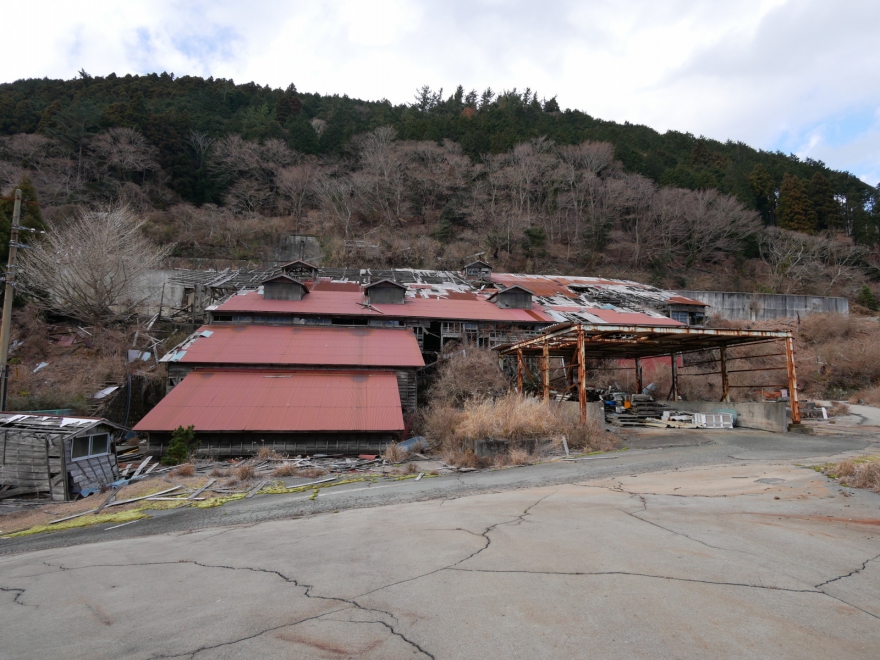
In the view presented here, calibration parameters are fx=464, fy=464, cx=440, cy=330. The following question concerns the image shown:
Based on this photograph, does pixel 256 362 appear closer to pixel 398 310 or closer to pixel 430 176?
pixel 398 310

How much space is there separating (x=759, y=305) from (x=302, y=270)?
116 feet

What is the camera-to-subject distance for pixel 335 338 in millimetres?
23000

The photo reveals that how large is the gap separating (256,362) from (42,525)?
10.8 m

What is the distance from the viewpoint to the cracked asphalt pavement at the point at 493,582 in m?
2.90

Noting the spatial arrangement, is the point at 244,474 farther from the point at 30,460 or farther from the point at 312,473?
the point at 30,460

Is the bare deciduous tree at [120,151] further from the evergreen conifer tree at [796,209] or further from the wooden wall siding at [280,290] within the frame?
the evergreen conifer tree at [796,209]

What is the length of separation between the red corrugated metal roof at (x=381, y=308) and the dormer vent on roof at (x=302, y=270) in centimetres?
322

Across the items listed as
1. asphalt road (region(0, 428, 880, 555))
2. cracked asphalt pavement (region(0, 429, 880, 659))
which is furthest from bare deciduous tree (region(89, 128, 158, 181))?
cracked asphalt pavement (region(0, 429, 880, 659))

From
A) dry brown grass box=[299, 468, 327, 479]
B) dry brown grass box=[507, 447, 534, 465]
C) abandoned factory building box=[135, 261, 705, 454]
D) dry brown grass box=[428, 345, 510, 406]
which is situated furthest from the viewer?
dry brown grass box=[428, 345, 510, 406]

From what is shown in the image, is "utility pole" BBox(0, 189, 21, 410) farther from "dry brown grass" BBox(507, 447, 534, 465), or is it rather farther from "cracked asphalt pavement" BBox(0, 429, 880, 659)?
"dry brown grass" BBox(507, 447, 534, 465)

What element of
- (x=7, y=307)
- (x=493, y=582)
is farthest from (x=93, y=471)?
(x=493, y=582)

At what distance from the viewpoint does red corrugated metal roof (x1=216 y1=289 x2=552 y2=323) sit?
24.8 metres

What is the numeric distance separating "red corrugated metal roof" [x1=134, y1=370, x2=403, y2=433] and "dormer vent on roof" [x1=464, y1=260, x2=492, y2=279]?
54.5ft

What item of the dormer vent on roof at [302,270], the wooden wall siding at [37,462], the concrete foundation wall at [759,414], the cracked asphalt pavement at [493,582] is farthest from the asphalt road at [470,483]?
the dormer vent on roof at [302,270]
